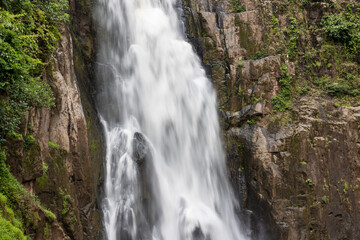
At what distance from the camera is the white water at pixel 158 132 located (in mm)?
12930

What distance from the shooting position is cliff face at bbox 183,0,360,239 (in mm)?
15680

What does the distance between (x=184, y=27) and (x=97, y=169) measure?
1144cm

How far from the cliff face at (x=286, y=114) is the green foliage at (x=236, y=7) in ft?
0.34

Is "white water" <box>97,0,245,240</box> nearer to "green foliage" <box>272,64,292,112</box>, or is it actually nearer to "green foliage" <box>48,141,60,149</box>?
"green foliage" <box>48,141,60,149</box>

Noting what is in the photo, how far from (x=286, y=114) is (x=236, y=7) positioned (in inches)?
343

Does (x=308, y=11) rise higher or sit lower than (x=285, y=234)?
higher

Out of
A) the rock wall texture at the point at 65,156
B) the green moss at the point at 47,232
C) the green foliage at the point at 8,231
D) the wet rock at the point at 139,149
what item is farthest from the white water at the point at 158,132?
the green foliage at the point at 8,231

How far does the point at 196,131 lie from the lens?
658 inches

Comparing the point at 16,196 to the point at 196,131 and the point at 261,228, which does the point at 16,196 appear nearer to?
the point at 196,131

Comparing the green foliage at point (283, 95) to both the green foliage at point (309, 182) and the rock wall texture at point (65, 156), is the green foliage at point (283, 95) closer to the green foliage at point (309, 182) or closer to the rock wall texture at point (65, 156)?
the green foliage at point (309, 182)

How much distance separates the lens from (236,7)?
20.8m

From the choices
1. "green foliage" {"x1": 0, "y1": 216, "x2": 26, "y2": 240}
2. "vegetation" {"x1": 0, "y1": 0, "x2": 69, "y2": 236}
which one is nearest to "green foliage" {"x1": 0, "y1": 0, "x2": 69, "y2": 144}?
"vegetation" {"x1": 0, "y1": 0, "x2": 69, "y2": 236}

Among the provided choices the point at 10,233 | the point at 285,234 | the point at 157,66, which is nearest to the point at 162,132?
the point at 157,66

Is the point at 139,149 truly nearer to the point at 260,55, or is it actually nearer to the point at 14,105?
the point at 14,105
